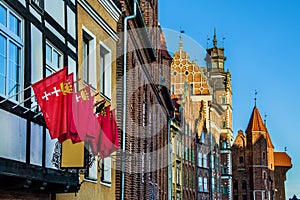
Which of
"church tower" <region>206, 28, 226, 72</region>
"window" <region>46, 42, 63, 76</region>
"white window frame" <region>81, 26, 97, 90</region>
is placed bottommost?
"window" <region>46, 42, 63, 76</region>

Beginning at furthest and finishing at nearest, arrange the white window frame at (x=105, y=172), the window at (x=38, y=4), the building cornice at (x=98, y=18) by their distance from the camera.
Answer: the white window frame at (x=105, y=172), the building cornice at (x=98, y=18), the window at (x=38, y=4)

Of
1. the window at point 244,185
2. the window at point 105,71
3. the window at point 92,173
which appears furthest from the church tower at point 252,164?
the window at point 92,173

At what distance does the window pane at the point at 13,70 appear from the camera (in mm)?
10422

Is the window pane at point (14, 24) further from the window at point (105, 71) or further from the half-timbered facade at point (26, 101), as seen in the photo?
the window at point (105, 71)

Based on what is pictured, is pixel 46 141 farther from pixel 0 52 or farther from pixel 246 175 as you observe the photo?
pixel 246 175

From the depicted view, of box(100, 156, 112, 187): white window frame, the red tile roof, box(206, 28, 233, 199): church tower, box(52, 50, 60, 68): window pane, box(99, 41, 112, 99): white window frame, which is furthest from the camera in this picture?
the red tile roof

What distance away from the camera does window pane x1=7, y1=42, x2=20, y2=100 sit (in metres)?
10.4

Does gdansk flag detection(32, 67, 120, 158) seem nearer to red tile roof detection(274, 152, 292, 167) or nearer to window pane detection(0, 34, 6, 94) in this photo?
window pane detection(0, 34, 6, 94)

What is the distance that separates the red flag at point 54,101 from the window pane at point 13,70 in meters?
0.41

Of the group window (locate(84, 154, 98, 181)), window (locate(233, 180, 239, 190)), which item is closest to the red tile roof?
window (locate(233, 180, 239, 190))

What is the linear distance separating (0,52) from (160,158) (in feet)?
77.9

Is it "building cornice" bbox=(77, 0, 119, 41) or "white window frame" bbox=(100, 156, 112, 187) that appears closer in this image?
"building cornice" bbox=(77, 0, 119, 41)

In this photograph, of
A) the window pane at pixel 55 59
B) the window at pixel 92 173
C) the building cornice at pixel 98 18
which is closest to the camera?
→ the window pane at pixel 55 59

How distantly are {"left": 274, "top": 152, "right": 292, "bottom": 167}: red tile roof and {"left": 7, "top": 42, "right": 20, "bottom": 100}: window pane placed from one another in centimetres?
12426
